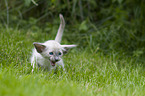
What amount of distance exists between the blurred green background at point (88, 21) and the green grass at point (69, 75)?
0.45m

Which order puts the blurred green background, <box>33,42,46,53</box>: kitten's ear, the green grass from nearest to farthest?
1. the green grass
2. <box>33,42,46,53</box>: kitten's ear
3. the blurred green background

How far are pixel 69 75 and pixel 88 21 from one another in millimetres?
2979

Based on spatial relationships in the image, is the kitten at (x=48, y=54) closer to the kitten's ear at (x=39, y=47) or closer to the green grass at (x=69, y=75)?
the kitten's ear at (x=39, y=47)

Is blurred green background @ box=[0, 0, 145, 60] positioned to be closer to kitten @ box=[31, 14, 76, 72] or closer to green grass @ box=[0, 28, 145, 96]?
green grass @ box=[0, 28, 145, 96]

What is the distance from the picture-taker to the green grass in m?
2.37

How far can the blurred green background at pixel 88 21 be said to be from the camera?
5305mm

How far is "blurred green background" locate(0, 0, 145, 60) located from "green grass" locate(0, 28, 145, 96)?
453mm

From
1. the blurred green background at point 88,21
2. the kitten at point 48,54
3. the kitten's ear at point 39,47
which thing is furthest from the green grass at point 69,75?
the blurred green background at point 88,21

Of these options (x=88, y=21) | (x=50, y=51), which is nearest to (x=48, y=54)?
(x=50, y=51)

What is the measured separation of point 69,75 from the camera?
3395 millimetres

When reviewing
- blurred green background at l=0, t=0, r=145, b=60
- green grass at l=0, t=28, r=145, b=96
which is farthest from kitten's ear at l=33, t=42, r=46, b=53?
blurred green background at l=0, t=0, r=145, b=60

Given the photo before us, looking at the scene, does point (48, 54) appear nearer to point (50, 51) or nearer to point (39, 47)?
point (50, 51)

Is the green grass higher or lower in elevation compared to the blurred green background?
lower

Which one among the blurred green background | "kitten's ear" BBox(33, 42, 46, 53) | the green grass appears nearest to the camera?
the green grass
